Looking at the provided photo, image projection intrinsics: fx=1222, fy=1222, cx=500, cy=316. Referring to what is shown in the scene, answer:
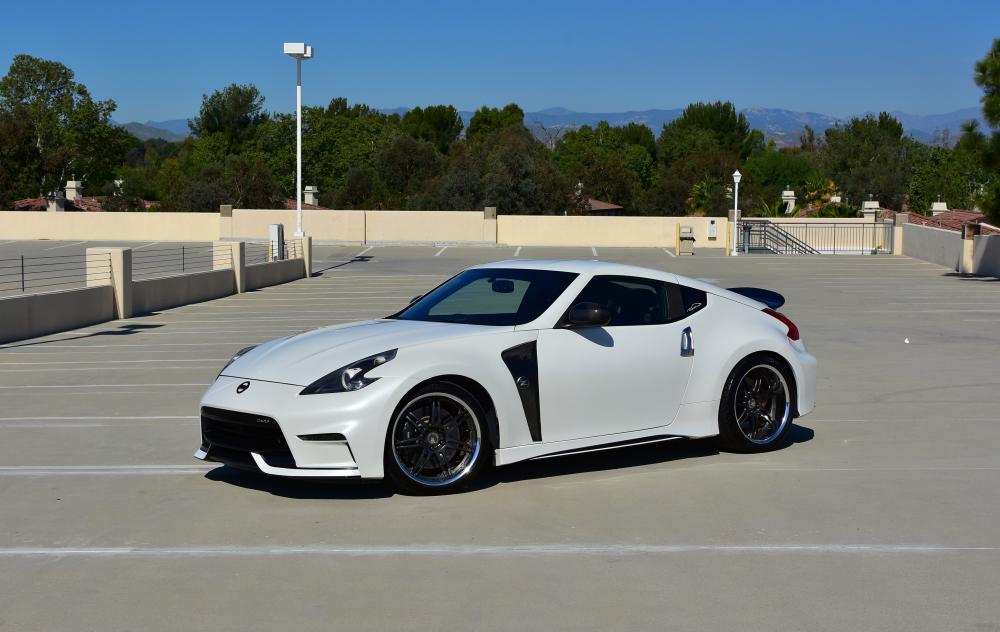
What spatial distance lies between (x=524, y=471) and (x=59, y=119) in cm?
10267

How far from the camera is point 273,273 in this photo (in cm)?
3319

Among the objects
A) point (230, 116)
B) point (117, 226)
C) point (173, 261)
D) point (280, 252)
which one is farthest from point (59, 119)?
point (280, 252)

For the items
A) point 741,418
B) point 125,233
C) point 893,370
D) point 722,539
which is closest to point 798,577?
point 722,539

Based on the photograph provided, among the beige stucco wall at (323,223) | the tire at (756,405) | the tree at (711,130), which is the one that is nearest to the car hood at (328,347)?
the tire at (756,405)

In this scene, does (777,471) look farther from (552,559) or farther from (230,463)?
(230,463)

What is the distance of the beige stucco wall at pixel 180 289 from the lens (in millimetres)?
22844

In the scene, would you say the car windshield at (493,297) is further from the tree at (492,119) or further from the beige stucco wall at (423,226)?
the tree at (492,119)

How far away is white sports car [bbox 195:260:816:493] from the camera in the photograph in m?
7.12

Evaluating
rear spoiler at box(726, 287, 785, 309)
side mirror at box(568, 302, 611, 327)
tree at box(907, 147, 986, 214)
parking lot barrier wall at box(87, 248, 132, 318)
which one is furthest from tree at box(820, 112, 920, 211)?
side mirror at box(568, 302, 611, 327)

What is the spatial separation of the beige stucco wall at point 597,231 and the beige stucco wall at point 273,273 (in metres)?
23.1

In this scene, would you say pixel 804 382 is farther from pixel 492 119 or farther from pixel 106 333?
pixel 492 119

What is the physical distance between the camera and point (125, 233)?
5953 cm

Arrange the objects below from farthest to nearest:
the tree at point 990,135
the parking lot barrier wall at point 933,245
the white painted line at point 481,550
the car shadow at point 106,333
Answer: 1. the parking lot barrier wall at point 933,245
2. the tree at point 990,135
3. the car shadow at point 106,333
4. the white painted line at point 481,550

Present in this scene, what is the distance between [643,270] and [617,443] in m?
1.31
